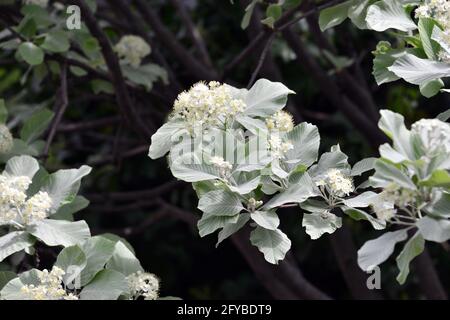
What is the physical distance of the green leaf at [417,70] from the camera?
1205mm

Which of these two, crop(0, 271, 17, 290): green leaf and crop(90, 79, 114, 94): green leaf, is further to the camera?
crop(90, 79, 114, 94): green leaf

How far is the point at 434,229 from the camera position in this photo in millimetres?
996

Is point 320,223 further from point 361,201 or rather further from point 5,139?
point 5,139

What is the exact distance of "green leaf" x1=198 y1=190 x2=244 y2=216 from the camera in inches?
44.9

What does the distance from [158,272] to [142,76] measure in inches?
46.9

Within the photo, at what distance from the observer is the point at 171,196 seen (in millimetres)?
3072

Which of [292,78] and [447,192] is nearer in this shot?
[447,192]

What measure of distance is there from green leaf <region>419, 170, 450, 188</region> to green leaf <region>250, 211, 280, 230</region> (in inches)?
9.3

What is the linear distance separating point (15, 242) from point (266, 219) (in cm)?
42

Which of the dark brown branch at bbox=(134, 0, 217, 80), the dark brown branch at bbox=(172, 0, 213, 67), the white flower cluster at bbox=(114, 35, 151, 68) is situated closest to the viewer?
the white flower cluster at bbox=(114, 35, 151, 68)

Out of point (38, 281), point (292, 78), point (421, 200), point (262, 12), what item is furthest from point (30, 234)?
point (292, 78)

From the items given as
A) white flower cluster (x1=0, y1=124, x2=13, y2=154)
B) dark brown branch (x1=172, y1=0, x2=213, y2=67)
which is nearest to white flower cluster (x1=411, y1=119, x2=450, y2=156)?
white flower cluster (x1=0, y1=124, x2=13, y2=154)

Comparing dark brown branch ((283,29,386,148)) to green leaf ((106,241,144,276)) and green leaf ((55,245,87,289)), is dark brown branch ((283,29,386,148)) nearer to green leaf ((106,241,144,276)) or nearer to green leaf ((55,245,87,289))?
green leaf ((106,241,144,276))

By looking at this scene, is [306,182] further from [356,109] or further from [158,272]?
[158,272]
